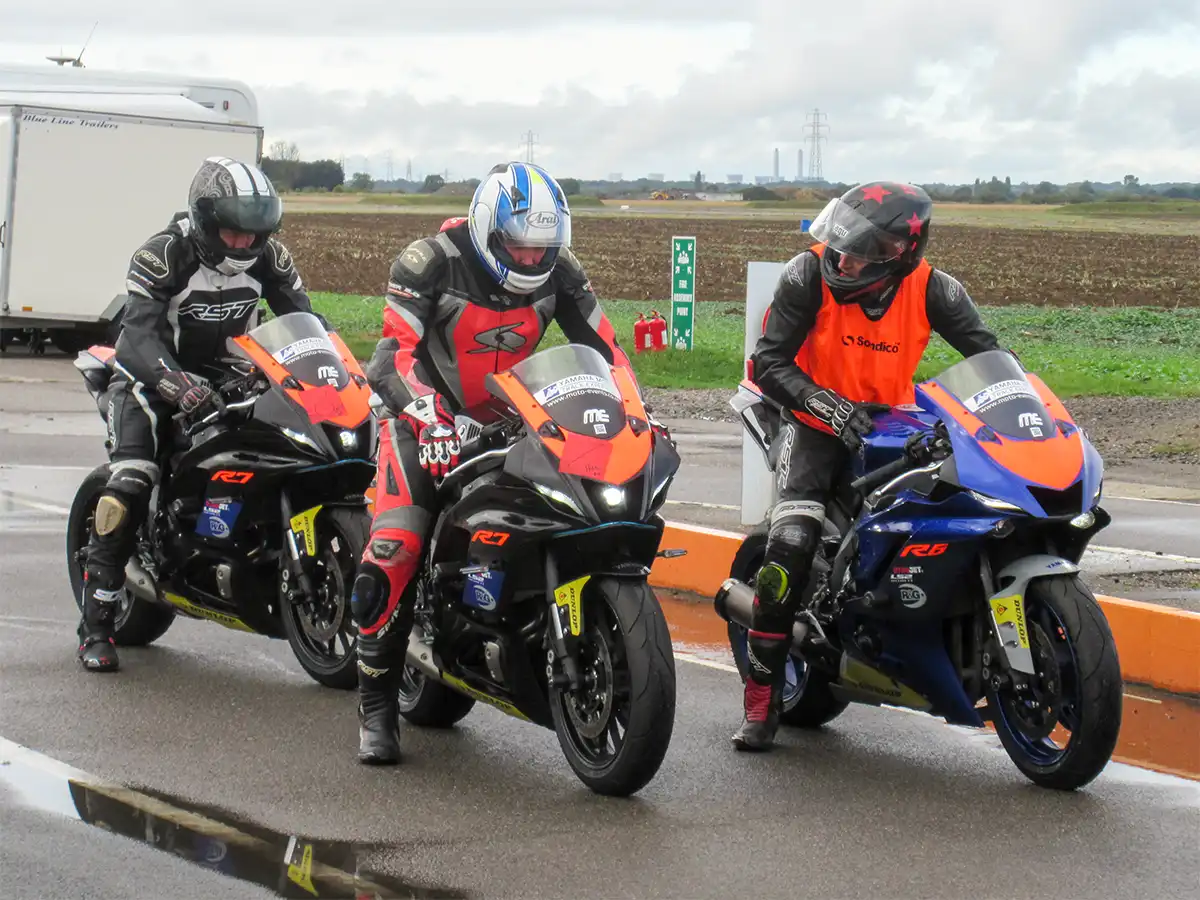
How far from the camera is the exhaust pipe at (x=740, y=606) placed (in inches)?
278

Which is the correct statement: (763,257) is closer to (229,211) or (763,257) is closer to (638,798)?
(229,211)

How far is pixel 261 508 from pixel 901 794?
3009 millimetres

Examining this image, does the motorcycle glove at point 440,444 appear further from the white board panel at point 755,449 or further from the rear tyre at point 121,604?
the white board panel at point 755,449

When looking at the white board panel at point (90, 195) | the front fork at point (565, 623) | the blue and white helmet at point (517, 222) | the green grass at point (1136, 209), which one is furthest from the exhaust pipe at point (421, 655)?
the green grass at point (1136, 209)

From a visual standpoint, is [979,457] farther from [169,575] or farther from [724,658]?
[169,575]

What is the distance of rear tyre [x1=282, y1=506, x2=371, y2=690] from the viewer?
7.81 metres

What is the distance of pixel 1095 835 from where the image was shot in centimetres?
593

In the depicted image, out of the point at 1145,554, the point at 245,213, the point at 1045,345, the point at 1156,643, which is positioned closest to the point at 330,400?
the point at 245,213

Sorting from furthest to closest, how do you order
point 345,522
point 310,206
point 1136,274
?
point 310,206 → point 1136,274 → point 345,522

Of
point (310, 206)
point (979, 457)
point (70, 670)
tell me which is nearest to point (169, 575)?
point (70, 670)

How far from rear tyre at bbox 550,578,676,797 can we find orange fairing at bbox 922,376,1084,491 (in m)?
1.20

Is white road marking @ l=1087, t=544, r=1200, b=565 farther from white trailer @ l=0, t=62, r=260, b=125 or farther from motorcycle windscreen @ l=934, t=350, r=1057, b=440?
white trailer @ l=0, t=62, r=260, b=125

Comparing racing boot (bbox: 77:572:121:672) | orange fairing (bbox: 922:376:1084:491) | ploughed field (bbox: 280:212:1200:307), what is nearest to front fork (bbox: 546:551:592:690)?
orange fairing (bbox: 922:376:1084:491)

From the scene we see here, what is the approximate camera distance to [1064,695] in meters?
6.20
